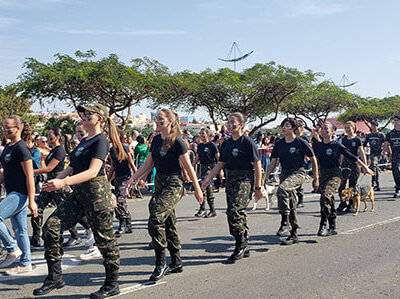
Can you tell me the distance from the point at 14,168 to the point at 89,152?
4.79 feet

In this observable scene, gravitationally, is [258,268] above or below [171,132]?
below

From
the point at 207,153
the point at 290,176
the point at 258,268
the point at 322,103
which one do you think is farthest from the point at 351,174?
the point at 322,103

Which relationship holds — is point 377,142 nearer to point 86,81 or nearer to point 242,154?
point 242,154

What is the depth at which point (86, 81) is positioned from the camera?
21000 mm

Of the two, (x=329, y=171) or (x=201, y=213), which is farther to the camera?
(x=201, y=213)

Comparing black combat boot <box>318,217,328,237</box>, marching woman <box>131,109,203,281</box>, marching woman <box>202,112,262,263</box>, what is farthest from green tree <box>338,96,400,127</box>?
marching woman <box>131,109,203,281</box>

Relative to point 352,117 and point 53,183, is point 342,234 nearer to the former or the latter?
point 53,183

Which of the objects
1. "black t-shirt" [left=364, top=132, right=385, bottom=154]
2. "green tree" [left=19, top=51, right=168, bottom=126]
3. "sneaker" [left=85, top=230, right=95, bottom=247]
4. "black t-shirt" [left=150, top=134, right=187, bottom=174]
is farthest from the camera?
"green tree" [left=19, top=51, right=168, bottom=126]

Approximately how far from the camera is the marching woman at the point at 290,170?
6.72 metres

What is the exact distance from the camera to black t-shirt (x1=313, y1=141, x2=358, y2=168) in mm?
7566

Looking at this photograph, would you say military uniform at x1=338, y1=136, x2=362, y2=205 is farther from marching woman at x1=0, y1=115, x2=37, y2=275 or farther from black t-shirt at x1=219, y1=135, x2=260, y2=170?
marching woman at x1=0, y1=115, x2=37, y2=275

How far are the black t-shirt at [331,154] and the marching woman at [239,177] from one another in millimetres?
2139

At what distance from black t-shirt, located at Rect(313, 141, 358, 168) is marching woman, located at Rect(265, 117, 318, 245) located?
0.62 meters

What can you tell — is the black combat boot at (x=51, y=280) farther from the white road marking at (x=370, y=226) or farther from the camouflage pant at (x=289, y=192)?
the white road marking at (x=370, y=226)
